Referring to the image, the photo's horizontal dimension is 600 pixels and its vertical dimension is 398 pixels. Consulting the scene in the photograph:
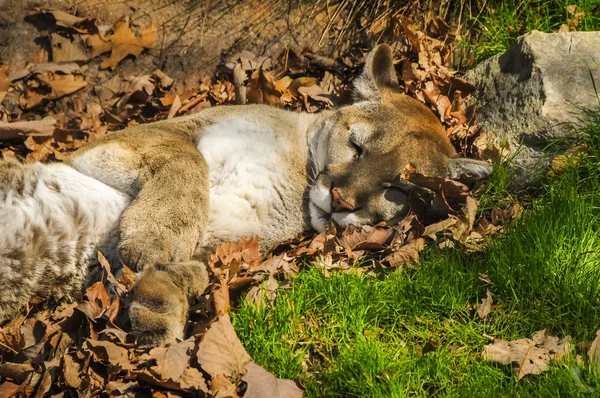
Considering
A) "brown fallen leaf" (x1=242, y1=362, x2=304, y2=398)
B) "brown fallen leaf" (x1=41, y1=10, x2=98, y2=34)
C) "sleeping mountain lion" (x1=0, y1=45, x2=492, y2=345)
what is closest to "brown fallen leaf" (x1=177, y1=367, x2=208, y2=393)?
"brown fallen leaf" (x1=242, y1=362, x2=304, y2=398)

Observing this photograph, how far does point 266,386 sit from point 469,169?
244cm

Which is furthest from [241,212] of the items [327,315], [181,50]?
[181,50]

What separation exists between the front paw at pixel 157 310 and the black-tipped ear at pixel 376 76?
260 centimetres

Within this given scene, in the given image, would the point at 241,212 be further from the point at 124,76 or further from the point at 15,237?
the point at 124,76

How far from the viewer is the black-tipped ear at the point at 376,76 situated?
5773mm

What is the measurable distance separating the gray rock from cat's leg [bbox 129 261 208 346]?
275 cm

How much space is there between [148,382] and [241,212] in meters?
1.75

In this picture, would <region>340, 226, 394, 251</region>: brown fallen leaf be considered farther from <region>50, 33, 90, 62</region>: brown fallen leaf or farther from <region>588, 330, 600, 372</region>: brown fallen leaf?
<region>50, 33, 90, 62</region>: brown fallen leaf

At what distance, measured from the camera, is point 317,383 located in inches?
143

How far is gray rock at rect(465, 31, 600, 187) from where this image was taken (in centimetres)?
529

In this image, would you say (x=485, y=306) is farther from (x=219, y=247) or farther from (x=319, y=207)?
(x=219, y=247)

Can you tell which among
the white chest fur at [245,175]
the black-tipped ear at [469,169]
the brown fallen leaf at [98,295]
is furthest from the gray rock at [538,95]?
the brown fallen leaf at [98,295]

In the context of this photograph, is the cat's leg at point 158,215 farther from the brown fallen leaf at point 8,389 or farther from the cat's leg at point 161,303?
the brown fallen leaf at point 8,389

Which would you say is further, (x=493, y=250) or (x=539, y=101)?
(x=539, y=101)
